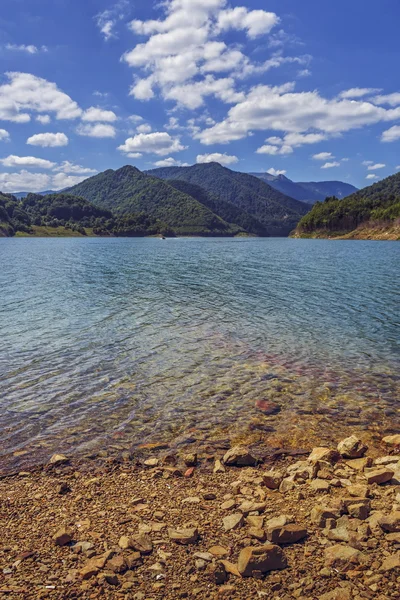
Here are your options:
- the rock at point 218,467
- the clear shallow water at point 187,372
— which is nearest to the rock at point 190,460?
the rock at point 218,467

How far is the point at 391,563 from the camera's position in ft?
22.9

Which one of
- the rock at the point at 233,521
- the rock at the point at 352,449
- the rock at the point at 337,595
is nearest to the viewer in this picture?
the rock at the point at 337,595

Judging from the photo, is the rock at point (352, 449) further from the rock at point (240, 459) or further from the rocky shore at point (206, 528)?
the rock at point (240, 459)

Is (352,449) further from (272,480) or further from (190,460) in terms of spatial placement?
(190,460)

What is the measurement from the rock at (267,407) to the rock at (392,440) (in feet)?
12.6

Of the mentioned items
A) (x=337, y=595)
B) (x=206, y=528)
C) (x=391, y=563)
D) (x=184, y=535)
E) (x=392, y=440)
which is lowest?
(x=392, y=440)

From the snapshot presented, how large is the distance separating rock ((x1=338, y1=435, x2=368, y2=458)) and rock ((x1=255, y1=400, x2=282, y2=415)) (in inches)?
137

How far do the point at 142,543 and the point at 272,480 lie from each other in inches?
151

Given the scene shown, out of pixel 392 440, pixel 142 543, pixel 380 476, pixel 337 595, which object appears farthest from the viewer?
pixel 392 440

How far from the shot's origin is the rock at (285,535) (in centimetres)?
770

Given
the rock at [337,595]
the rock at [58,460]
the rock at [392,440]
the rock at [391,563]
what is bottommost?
the rock at [58,460]

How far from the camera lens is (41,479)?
10398 millimetres

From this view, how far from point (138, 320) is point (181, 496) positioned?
73.6ft

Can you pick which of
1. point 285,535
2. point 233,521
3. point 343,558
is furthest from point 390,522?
point 233,521
